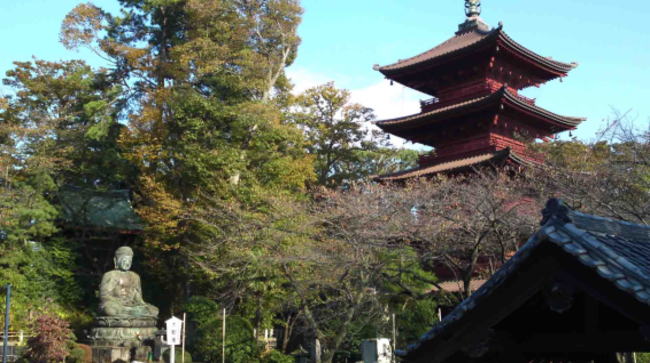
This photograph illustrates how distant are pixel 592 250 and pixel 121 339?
1668 centimetres

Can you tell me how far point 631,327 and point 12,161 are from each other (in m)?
23.5

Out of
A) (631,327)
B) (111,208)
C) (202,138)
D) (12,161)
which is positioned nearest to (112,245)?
(111,208)

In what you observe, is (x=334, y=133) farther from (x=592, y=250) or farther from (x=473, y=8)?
(x=592, y=250)

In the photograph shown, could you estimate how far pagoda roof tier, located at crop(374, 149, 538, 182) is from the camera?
20.8 m

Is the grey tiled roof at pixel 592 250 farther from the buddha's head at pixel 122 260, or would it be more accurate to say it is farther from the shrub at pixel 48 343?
the buddha's head at pixel 122 260

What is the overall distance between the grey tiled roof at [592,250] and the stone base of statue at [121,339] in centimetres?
1501

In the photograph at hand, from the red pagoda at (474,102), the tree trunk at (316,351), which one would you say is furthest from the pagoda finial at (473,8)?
the tree trunk at (316,351)

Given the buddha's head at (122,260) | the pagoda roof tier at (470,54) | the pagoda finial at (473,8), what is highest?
the pagoda finial at (473,8)

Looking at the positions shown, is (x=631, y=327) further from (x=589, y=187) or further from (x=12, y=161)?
(x=12, y=161)

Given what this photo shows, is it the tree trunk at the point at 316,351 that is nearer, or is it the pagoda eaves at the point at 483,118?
the tree trunk at the point at 316,351

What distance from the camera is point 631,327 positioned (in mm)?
3842

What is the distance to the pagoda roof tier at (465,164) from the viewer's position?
20.8 metres

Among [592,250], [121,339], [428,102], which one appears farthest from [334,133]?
[592,250]

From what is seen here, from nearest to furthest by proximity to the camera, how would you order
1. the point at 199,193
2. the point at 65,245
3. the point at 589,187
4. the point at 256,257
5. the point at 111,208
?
the point at 589,187 → the point at 256,257 → the point at 199,193 → the point at 65,245 → the point at 111,208
